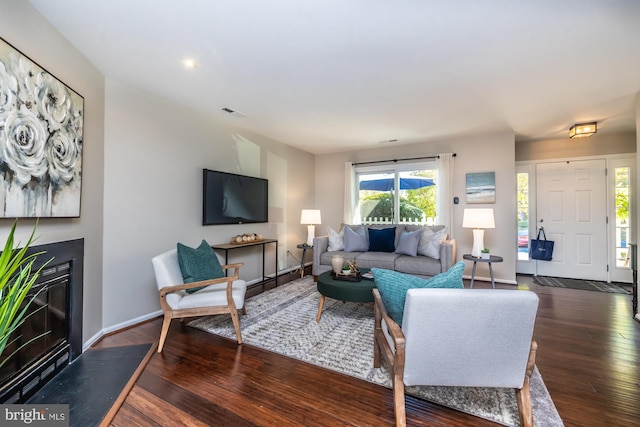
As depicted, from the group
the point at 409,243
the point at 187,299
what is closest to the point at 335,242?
the point at 409,243

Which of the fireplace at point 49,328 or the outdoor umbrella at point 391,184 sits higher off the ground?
the outdoor umbrella at point 391,184

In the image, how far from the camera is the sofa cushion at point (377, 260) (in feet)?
13.1

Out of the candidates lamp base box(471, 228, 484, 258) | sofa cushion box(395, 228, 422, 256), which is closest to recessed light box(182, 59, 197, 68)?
sofa cushion box(395, 228, 422, 256)

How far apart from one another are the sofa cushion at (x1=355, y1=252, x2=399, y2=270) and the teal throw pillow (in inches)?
83.6

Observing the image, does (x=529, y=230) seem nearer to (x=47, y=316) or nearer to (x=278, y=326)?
(x=278, y=326)

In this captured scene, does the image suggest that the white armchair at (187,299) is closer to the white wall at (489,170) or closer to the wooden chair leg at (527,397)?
the wooden chair leg at (527,397)

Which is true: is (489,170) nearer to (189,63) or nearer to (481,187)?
(481,187)

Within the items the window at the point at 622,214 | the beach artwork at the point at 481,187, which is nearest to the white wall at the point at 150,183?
the beach artwork at the point at 481,187

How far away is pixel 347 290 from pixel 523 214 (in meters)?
4.24

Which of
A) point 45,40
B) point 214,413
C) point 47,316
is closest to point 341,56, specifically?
point 45,40

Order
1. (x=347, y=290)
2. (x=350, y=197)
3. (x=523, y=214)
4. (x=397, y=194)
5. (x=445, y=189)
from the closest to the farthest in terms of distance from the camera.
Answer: (x=347, y=290) < (x=445, y=189) < (x=523, y=214) < (x=397, y=194) < (x=350, y=197)

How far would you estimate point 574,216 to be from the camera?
4688mm

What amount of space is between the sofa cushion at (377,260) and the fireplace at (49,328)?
128 inches

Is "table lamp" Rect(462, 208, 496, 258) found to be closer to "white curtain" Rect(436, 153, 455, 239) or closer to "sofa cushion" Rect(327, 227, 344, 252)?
"white curtain" Rect(436, 153, 455, 239)
